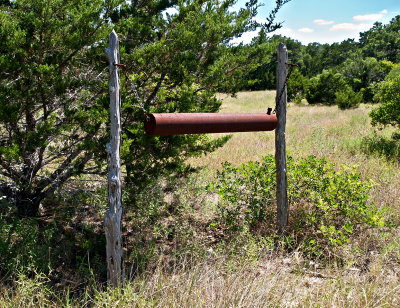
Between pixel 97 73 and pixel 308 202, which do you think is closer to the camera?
pixel 97 73

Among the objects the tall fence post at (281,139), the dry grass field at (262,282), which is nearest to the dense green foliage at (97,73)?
the tall fence post at (281,139)

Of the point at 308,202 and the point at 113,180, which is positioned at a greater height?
the point at 113,180

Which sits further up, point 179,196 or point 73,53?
point 73,53

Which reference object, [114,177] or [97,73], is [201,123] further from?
[97,73]

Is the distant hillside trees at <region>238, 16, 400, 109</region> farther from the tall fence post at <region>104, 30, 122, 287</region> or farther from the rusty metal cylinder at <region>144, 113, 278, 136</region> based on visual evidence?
the tall fence post at <region>104, 30, 122, 287</region>

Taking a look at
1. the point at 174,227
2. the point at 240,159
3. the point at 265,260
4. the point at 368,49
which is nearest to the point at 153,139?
the point at 174,227

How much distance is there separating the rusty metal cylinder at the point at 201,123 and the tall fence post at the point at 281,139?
1.03 feet

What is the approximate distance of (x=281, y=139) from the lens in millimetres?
3764

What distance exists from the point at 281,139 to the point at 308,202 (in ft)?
3.73

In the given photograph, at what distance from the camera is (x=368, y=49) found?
4938 centimetres

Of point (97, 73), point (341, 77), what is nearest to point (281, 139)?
point (97, 73)

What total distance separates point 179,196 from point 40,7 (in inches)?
130

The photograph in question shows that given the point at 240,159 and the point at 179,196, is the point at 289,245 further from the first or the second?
the point at 240,159

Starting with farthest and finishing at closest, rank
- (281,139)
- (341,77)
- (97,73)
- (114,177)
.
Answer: (341,77), (97,73), (281,139), (114,177)
